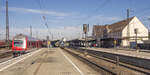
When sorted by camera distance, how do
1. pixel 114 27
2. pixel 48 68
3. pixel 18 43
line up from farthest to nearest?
pixel 114 27 → pixel 18 43 → pixel 48 68

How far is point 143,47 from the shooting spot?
53.8 m

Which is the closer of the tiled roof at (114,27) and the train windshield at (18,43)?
the train windshield at (18,43)

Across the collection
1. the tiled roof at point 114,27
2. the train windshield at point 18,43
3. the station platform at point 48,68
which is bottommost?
the station platform at point 48,68

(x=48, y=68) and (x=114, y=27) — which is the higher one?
(x=114, y=27)

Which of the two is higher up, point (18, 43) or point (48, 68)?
point (18, 43)

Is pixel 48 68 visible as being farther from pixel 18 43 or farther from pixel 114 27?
pixel 114 27

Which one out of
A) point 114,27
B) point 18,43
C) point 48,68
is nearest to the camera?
point 48,68

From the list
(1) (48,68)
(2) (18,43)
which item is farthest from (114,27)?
(1) (48,68)

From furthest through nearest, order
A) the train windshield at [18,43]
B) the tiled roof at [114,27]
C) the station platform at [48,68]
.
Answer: the tiled roof at [114,27] → the train windshield at [18,43] → the station platform at [48,68]

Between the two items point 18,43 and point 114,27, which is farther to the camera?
point 114,27

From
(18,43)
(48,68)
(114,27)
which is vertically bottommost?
(48,68)

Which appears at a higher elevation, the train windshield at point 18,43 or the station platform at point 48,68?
the train windshield at point 18,43

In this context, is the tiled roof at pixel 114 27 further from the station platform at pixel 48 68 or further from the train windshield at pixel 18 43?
the station platform at pixel 48 68

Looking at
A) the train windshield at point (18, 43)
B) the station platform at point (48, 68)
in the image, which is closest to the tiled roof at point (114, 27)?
the train windshield at point (18, 43)
